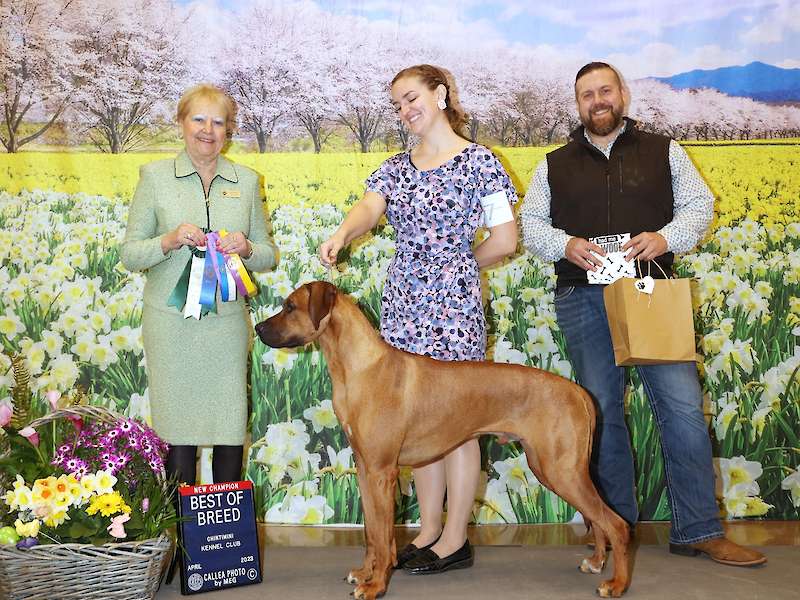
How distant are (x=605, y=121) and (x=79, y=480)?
8.50 ft

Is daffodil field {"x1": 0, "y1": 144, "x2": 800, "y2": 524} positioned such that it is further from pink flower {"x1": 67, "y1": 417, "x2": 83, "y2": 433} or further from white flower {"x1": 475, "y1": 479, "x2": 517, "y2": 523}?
pink flower {"x1": 67, "y1": 417, "x2": 83, "y2": 433}

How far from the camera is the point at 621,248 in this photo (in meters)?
3.52

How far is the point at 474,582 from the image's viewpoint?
10.9ft

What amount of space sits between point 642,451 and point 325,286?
7.45ft

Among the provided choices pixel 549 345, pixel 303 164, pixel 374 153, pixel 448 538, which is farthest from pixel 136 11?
pixel 448 538

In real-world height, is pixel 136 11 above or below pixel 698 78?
above

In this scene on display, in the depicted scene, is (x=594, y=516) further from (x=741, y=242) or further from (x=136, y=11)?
(x=136, y=11)

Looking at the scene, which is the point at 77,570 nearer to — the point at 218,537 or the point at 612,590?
the point at 218,537

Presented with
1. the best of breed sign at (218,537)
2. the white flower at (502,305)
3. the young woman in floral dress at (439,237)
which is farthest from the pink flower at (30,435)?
the white flower at (502,305)

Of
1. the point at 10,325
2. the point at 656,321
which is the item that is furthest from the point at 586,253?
the point at 10,325

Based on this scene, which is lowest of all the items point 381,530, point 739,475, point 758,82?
point 739,475

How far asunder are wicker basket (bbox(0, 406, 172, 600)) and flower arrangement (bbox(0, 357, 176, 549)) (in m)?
0.04

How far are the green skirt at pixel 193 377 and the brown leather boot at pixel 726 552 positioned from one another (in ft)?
6.77

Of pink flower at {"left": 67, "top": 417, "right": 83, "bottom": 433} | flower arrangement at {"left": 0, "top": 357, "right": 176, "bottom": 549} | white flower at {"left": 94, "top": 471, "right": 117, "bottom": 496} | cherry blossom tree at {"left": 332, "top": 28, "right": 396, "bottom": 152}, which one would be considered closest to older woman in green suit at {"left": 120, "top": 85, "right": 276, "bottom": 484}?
flower arrangement at {"left": 0, "top": 357, "right": 176, "bottom": 549}
